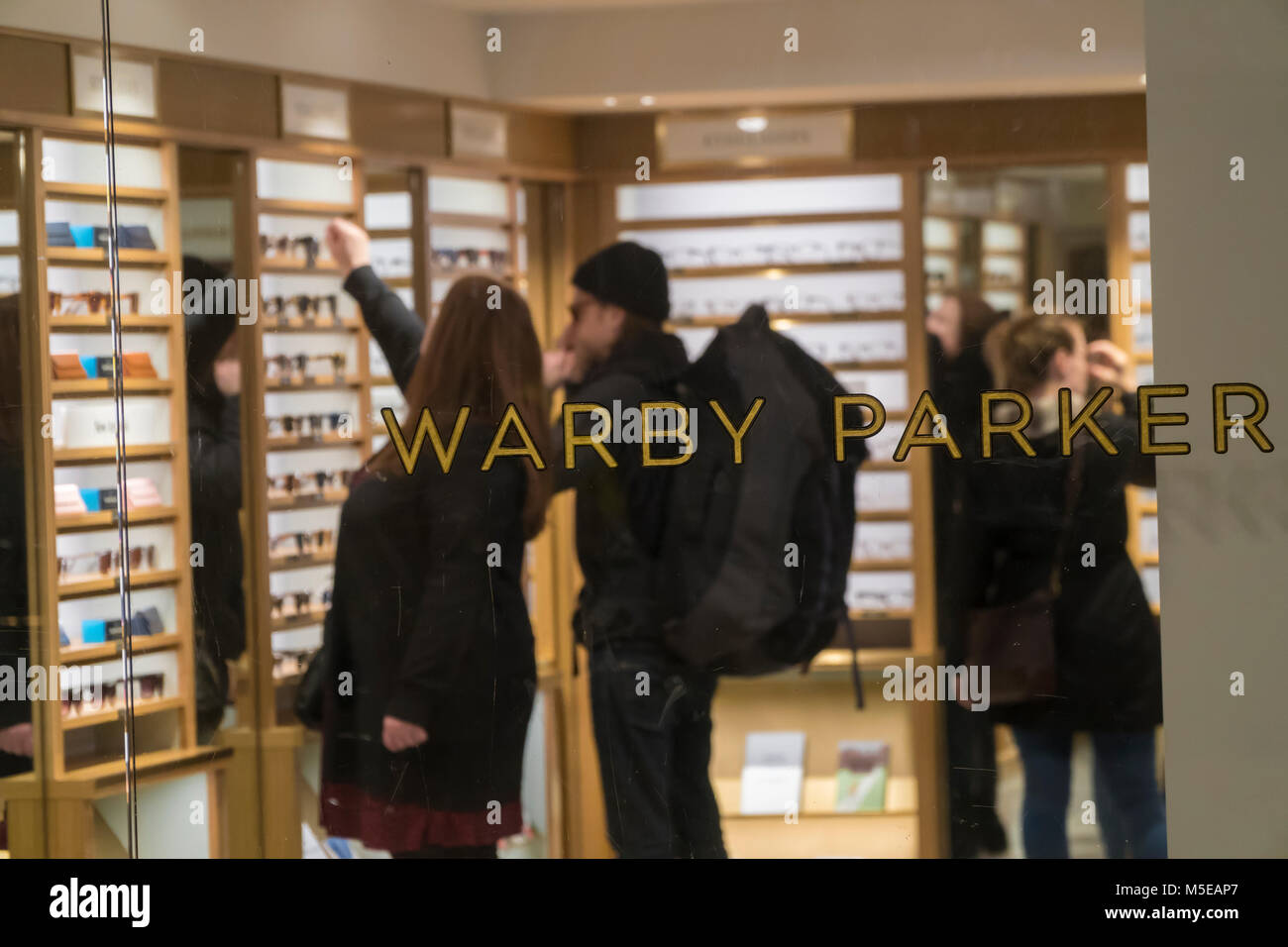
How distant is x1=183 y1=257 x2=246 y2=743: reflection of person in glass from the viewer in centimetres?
312

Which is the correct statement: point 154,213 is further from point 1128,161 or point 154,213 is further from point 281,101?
point 1128,161

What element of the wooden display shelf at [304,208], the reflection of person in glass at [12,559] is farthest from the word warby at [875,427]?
the reflection of person in glass at [12,559]

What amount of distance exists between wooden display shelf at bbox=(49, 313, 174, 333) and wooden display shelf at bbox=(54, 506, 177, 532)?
45 centimetres

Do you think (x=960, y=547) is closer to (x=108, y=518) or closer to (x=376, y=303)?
(x=376, y=303)

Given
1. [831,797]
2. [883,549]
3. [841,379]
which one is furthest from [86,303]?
[831,797]

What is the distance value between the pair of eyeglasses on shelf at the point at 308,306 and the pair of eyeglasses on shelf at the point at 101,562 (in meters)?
0.69

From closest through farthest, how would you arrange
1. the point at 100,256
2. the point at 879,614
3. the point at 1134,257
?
the point at 1134,257 < the point at 879,614 < the point at 100,256

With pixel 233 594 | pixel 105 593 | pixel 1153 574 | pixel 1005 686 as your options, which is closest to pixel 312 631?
pixel 233 594

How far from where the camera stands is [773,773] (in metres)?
3.06

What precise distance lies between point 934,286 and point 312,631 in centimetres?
174

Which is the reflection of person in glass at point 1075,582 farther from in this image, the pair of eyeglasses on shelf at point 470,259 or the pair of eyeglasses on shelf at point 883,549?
the pair of eyeglasses on shelf at point 470,259

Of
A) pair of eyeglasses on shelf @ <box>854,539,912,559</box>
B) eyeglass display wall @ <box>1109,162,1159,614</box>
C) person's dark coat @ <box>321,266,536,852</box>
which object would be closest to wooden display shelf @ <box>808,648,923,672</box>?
pair of eyeglasses on shelf @ <box>854,539,912,559</box>

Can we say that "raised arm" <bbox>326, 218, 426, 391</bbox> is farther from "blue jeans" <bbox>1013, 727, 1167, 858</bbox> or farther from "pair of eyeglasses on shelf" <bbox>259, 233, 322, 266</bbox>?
"blue jeans" <bbox>1013, 727, 1167, 858</bbox>

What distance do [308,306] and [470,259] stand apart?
0.42 m
